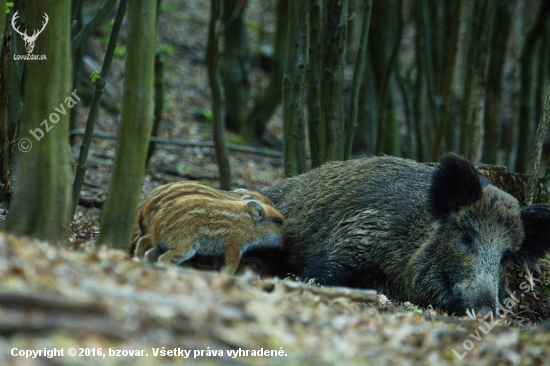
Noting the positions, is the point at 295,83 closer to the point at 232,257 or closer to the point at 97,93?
the point at 97,93

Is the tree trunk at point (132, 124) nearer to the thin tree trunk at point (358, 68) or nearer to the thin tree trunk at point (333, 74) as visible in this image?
the thin tree trunk at point (333, 74)

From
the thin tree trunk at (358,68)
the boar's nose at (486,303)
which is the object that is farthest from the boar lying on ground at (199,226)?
the thin tree trunk at (358,68)

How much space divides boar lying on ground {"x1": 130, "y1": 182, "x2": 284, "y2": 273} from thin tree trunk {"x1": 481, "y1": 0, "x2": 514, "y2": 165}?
248 inches

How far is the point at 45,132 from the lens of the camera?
4195 mm

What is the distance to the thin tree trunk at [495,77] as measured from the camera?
11750 mm

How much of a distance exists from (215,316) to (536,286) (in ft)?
16.5

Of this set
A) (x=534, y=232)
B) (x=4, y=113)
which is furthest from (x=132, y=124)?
(x=534, y=232)

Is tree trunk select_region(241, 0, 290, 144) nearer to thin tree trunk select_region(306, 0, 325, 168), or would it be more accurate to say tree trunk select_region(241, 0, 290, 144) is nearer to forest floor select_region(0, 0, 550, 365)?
thin tree trunk select_region(306, 0, 325, 168)

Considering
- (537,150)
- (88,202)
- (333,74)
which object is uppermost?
(333,74)

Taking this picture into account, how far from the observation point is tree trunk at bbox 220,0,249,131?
598 inches

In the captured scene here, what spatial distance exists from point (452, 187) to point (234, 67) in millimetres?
10302

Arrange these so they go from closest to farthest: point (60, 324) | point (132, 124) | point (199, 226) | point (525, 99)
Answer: point (60, 324)
point (132, 124)
point (199, 226)
point (525, 99)

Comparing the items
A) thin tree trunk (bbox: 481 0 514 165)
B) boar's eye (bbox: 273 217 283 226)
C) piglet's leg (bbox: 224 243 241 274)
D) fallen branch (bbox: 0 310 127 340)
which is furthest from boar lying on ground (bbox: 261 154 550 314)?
thin tree trunk (bbox: 481 0 514 165)

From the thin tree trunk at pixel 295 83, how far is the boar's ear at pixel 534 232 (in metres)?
2.94
